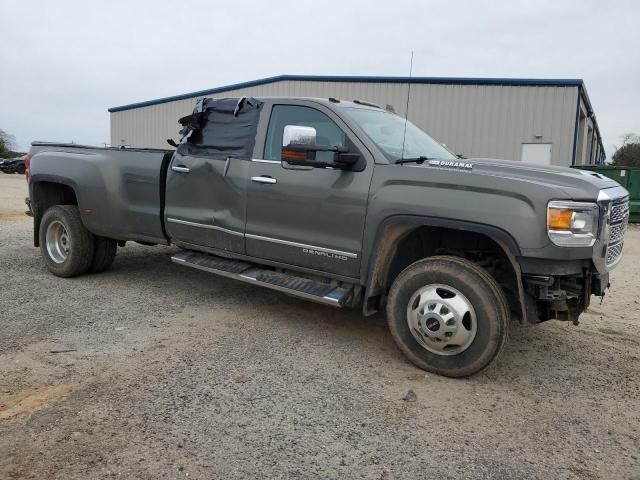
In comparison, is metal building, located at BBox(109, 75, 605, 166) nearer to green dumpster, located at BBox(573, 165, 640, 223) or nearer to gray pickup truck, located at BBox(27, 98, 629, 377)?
green dumpster, located at BBox(573, 165, 640, 223)

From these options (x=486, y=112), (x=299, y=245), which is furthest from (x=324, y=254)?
(x=486, y=112)

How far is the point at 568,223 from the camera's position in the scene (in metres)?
3.35

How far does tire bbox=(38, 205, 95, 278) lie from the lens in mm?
6016

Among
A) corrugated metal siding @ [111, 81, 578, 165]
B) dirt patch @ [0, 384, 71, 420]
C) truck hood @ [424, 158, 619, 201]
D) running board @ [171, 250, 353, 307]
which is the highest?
corrugated metal siding @ [111, 81, 578, 165]

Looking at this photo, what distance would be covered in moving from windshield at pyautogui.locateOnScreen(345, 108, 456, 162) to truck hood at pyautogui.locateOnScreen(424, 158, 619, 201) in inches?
15.0

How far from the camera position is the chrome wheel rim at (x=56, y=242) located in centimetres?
629

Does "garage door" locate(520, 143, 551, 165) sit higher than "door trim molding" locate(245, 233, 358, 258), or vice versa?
"garage door" locate(520, 143, 551, 165)

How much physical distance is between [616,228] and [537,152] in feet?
51.4

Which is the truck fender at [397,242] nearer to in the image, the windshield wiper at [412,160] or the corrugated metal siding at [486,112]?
the windshield wiper at [412,160]

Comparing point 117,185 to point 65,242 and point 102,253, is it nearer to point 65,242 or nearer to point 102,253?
point 102,253

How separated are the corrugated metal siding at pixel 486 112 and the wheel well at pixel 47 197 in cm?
1485

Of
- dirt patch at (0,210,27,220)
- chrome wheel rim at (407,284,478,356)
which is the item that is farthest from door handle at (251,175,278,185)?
dirt patch at (0,210,27,220)

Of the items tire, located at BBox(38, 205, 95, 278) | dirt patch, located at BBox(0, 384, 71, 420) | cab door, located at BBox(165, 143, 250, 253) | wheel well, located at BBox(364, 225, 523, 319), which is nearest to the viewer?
dirt patch, located at BBox(0, 384, 71, 420)

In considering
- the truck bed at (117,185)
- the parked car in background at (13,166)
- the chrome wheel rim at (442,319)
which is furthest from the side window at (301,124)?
the parked car in background at (13,166)
